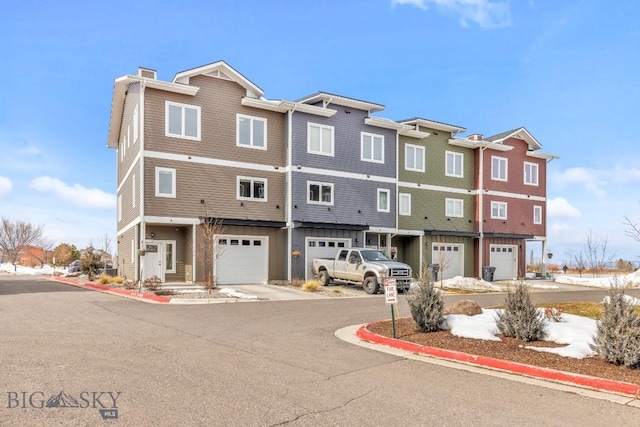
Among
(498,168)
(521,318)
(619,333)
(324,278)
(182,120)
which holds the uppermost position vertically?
(182,120)

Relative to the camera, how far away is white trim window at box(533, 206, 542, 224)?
3825 centimetres

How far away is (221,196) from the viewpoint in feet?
82.1

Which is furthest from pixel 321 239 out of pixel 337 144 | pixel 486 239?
pixel 486 239

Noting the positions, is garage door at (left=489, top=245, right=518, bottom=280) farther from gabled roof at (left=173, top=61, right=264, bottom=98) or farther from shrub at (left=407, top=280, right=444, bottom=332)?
shrub at (left=407, top=280, right=444, bottom=332)

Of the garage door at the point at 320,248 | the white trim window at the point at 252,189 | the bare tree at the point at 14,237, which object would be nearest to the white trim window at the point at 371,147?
the garage door at the point at 320,248

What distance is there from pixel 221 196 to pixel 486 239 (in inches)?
794

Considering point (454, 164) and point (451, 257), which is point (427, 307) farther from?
point (454, 164)

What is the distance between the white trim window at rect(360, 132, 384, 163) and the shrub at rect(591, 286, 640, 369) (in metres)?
22.0

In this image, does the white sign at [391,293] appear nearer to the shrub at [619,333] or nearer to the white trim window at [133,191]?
the shrub at [619,333]

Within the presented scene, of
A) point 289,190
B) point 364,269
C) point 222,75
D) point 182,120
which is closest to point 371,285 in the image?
point 364,269

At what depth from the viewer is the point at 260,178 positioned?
26297mm

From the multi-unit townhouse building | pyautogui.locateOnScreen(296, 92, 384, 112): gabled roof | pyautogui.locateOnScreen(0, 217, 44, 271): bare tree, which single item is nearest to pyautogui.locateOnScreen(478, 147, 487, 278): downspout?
the multi-unit townhouse building

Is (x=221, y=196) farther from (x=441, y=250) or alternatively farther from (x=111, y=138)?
(x=441, y=250)

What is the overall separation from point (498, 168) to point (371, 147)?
39.5ft
